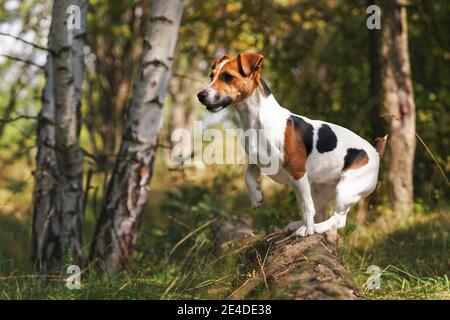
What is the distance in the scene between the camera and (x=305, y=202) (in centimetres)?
441

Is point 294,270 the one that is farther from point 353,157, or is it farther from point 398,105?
point 398,105

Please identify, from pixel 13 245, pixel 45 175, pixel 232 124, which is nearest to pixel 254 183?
pixel 45 175

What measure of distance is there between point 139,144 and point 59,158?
0.82m

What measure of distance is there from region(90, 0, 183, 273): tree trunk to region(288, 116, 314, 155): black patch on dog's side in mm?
2380

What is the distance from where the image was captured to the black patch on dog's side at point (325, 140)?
14.9ft

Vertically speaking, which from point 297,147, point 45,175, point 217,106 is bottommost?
point 45,175

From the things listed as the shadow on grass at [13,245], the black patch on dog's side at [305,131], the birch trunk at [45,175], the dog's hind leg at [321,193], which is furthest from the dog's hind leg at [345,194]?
the birch trunk at [45,175]

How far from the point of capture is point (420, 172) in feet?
29.8

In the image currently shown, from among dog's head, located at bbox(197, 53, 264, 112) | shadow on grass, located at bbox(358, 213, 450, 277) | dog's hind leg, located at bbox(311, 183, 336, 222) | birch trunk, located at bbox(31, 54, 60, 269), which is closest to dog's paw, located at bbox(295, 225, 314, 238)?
dog's hind leg, located at bbox(311, 183, 336, 222)

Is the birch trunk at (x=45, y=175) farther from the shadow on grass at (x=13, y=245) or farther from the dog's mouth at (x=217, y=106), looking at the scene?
the dog's mouth at (x=217, y=106)

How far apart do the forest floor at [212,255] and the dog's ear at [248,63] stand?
1408mm
